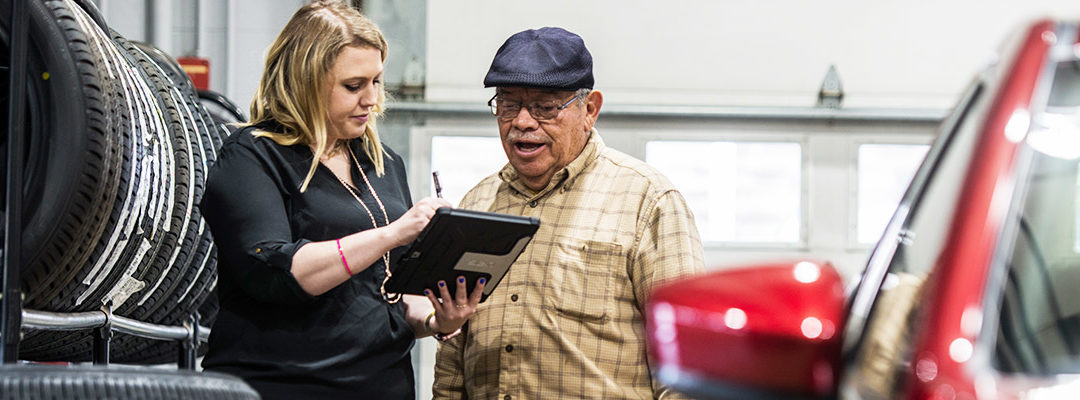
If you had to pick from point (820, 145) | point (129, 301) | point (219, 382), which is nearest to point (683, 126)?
point (820, 145)

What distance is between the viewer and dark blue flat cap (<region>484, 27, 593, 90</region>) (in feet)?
7.95

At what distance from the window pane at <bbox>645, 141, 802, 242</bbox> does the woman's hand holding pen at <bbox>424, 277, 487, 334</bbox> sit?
4972 mm

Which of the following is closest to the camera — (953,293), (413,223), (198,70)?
(953,293)

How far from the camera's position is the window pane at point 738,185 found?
7230mm

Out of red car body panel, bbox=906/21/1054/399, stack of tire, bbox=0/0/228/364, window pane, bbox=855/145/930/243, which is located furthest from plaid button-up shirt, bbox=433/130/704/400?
window pane, bbox=855/145/930/243

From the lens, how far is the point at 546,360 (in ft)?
7.90

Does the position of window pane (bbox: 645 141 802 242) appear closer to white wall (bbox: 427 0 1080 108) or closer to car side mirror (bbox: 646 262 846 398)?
white wall (bbox: 427 0 1080 108)

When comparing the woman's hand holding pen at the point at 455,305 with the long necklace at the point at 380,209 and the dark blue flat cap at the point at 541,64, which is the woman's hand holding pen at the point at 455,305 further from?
the dark blue flat cap at the point at 541,64

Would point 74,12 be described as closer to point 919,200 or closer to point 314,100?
point 314,100

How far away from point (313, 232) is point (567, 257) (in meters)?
0.54

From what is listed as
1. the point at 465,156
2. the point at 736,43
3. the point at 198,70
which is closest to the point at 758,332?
the point at 198,70

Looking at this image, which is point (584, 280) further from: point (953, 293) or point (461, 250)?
point (953, 293)

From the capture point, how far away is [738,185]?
7.28 meters

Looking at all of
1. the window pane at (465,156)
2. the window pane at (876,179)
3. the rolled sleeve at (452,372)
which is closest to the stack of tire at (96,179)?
the rolled sleeve at (452,372)
